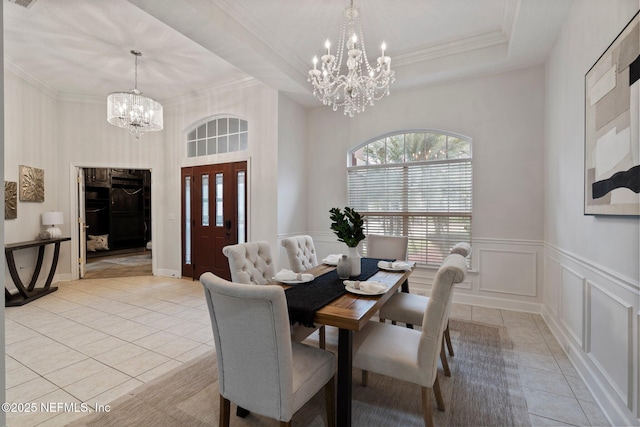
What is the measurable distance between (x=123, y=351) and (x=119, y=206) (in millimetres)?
8175

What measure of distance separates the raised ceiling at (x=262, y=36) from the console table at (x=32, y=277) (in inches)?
104

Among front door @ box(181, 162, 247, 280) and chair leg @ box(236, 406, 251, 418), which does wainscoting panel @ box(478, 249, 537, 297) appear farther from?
front door @ box(181, 162, 247, 280)

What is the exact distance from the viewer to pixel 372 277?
2.39 m

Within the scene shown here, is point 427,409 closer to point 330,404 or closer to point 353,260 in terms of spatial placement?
point 330,404

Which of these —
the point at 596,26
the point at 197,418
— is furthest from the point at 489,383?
the point at 596,26

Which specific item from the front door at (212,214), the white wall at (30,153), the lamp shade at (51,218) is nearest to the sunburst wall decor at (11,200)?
the white wall at (30,153)

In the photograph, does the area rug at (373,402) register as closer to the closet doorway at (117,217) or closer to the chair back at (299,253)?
the chair back at (299,253)

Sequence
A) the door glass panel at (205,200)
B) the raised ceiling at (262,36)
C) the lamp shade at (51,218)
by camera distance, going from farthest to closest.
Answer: the door glass panel at (205,200) < the lamp shade at (51,218) < the raised ceiling at (262,36)

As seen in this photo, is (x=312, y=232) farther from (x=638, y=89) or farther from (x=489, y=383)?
(x=638, y=89)

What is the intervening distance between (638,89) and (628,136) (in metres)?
0.25

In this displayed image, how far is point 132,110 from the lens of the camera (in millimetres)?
4023

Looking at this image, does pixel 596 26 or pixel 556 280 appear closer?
pixel 596 26

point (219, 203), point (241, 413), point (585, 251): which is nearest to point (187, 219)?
point (219, 203)

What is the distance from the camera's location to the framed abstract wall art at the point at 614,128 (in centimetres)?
157
